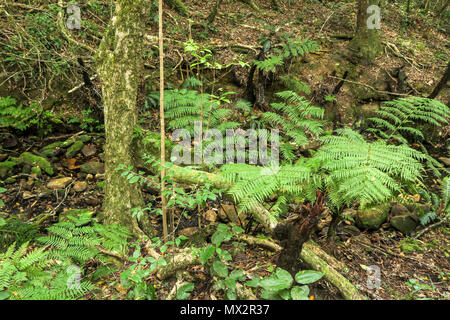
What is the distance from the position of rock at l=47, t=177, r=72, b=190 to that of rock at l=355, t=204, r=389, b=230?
14.6ft

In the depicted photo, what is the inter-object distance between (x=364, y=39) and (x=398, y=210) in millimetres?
5739

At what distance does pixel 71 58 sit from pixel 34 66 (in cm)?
89

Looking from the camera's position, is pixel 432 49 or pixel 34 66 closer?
pixel 34 66

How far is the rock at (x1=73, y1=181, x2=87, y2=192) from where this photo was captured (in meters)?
4.05

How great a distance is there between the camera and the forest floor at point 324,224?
8.39ft

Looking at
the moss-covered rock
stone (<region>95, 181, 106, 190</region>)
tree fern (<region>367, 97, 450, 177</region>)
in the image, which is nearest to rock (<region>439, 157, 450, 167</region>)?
tree fern (<region>367, 97, 450, 177</region>)

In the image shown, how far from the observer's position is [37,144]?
4.59 meters

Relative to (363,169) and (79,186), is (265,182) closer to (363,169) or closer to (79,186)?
(363,169)

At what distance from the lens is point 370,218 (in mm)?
3496

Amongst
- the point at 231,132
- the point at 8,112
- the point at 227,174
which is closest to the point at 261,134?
the point at 231,132

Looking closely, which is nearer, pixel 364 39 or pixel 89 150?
pixel 89 150

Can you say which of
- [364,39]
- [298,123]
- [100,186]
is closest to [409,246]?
[298,123]

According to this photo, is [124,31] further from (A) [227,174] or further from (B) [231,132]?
(A) [227,174]

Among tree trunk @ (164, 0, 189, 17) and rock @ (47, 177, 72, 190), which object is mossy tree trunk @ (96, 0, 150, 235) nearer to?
rock @ (47, 177, 72, 190)
